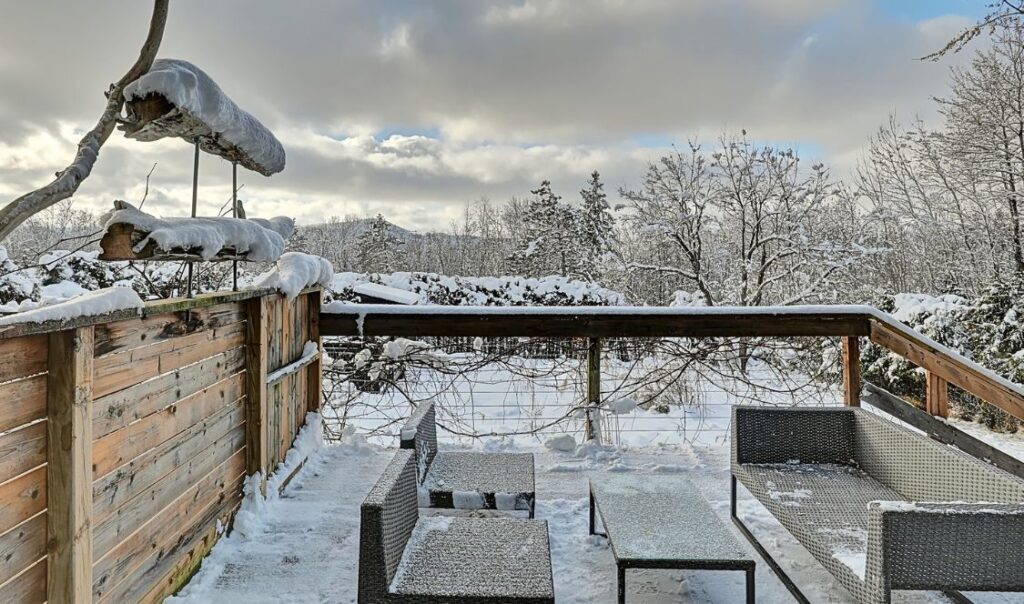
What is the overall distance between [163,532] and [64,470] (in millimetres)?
658

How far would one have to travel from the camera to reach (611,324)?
12.2ft

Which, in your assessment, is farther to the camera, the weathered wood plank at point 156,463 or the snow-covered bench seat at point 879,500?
the weathered wood plank at point 156,463

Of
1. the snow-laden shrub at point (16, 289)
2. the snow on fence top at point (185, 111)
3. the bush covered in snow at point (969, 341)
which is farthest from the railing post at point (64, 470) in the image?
the bush covered in snow at point (969, 341)

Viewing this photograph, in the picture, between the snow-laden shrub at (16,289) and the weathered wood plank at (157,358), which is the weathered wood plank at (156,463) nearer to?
the weathered wood plank at (157,358)

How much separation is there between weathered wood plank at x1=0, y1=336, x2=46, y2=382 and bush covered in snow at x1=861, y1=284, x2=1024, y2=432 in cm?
607

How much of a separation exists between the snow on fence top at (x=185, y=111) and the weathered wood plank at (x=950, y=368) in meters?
3.70

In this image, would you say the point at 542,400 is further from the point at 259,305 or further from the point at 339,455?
the point at 259,305

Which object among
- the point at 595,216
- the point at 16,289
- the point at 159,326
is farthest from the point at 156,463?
the point at 595,216

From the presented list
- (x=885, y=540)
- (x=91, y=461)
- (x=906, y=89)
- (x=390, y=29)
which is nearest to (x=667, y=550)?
(x=885, y=540)

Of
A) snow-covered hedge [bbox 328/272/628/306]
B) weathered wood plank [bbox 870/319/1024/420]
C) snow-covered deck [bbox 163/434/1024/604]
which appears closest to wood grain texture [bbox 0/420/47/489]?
snow-covered deck [bbox 163/434/1024/604]

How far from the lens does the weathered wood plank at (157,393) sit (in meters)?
1.65

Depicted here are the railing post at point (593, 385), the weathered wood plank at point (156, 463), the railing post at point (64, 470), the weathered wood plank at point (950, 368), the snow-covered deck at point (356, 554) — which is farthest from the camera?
the railing post at point (593, 385)

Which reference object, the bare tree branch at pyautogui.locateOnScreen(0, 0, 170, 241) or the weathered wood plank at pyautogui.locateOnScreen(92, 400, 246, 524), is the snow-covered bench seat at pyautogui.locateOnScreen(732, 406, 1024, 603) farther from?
the bare tree branch at pyautogui.locateOnScreen(0, 0, 170, 241)

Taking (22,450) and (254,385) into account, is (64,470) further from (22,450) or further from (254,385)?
(254,385)
